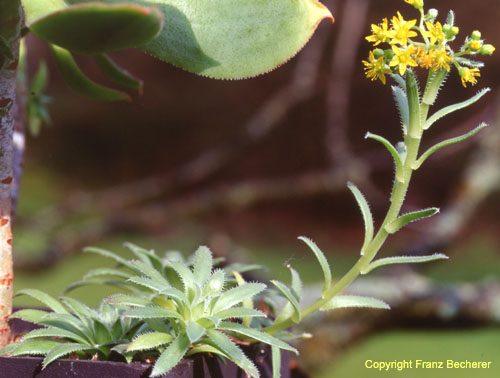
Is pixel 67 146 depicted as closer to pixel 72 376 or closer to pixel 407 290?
pixel 407 290

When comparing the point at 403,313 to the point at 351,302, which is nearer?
the point at 351,302

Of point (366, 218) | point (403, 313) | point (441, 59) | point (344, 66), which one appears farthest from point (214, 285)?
point (344, 66)

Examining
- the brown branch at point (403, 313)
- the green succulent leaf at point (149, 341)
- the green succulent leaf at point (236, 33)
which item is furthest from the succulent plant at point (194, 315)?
the brown branch at point (403, 313)

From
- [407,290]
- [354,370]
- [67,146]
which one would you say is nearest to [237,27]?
[407,290]

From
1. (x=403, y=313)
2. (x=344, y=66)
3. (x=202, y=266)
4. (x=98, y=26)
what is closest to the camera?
(x=98, y=26)

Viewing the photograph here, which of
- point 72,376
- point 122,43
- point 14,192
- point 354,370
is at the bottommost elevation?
point 354,370

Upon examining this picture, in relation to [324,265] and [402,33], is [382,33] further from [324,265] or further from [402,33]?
[324,265]
